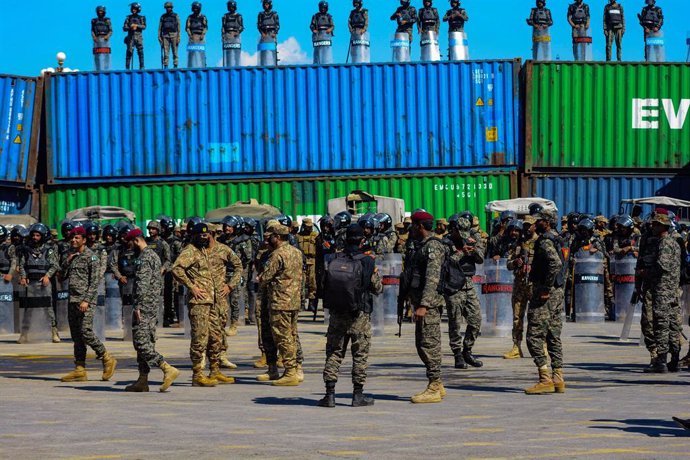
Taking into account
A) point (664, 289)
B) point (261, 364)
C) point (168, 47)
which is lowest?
point (261, 364)

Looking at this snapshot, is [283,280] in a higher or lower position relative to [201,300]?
higher

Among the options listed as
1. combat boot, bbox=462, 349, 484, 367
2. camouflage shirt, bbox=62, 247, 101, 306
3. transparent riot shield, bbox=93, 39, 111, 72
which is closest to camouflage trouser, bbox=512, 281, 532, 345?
combat boot, bbox=462, 349, 484, 367

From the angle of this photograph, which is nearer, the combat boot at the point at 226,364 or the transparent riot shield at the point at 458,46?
the combat boot at the point at 226,364

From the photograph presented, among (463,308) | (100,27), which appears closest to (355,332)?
(463,308)

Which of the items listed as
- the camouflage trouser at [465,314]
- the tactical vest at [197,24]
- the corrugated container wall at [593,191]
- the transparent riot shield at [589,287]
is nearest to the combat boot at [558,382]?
the camouflage trouser at [465,314]

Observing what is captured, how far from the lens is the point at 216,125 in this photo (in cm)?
3716

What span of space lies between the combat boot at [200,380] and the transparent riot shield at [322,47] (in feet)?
81.3

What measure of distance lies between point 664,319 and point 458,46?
25.0 m

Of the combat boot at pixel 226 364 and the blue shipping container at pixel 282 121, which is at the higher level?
the blue shipping container at pixel 282 121

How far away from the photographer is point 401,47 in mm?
39344

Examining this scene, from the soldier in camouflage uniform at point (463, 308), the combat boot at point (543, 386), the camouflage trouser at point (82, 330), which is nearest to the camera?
the combat boot at point (543, 386)

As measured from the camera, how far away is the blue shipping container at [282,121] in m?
36.7

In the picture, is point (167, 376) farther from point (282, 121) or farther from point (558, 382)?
point (282, 121)

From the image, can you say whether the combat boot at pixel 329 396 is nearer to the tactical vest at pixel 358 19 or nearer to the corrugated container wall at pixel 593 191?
the corrugated container wall at pixel 593 191
